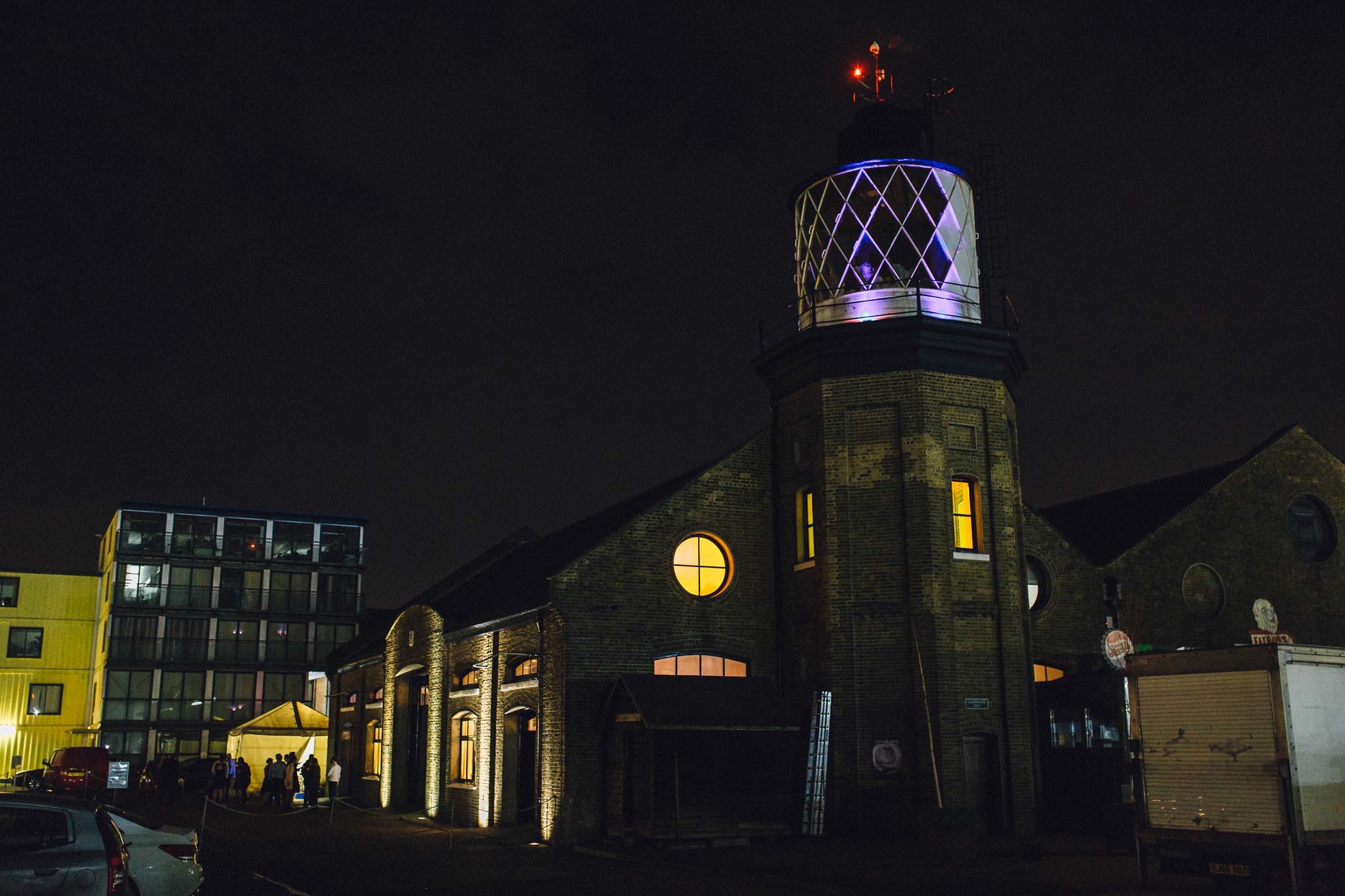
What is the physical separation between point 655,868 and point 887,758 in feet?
17.6

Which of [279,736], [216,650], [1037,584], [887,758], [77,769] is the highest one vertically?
[216,650]

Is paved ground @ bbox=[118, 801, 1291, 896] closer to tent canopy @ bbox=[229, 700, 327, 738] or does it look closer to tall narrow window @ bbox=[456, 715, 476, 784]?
tall narrow window @ bbox=[456, 715, 476, 784]

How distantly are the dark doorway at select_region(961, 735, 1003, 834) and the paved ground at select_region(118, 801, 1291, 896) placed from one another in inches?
43.3

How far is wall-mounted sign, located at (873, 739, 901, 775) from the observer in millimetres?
21250

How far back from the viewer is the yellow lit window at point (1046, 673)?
25750 mm

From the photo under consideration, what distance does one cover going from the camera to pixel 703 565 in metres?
23.9

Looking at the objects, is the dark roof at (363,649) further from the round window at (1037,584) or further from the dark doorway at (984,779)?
the dark doorway at (984,779)

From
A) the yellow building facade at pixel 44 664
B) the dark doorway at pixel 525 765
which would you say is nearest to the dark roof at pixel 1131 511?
the dark doorway at pixel 525 765

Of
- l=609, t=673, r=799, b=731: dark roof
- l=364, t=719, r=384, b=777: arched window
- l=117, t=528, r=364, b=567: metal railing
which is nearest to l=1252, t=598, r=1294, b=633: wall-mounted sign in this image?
l=609, t=673, r=799, b=731: dark roof

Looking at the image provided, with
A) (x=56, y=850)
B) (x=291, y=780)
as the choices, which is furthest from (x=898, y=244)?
(x=291, y=780)

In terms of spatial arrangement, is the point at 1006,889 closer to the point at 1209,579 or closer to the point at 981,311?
the point at 981,311

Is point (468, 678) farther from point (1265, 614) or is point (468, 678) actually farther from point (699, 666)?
point (1265, 614)

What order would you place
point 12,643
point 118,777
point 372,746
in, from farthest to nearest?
point 12,643 < point 372,746 < point 118,777

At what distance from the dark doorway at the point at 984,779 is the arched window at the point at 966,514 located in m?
3.54
